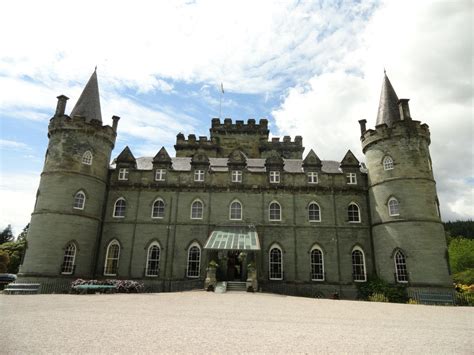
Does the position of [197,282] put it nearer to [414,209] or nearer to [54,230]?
[54,230]

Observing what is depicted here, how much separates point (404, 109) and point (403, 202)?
835 cm

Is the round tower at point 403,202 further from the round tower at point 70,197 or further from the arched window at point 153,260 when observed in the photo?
the round tower at point 70,197

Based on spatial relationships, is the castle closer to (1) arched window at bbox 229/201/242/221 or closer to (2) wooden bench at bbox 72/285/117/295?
(1) arched window at bbox 229/201/242/221

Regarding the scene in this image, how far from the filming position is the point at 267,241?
26.8 metres

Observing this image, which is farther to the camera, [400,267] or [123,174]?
[123,174]

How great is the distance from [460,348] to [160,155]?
26285mm

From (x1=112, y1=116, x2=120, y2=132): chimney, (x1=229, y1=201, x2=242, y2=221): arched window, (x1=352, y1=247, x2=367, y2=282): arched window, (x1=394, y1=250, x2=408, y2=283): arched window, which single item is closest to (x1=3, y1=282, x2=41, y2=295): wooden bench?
(x1=112, y1=116, x2=120, y2=132): chimney

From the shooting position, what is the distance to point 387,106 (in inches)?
1089

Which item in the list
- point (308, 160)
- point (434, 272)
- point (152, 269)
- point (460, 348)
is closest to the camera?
point (460, 348)

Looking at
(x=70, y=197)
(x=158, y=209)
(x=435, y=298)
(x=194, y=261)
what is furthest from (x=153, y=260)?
(x=435, y=298)

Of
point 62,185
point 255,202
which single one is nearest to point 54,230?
point 62,185

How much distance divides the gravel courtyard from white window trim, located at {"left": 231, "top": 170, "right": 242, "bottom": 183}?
16.1 metres

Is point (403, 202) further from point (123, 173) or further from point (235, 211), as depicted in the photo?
point (123, 173)

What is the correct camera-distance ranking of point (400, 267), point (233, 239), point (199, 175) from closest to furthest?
point (400, 267) < point (233, 239) < point (199, 175)
